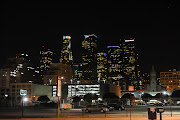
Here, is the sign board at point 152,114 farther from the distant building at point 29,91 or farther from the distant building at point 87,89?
the distant building at point 29,91

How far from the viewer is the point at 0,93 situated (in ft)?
485

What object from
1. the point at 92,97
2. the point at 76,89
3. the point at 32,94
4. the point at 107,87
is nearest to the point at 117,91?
the point at 107,87

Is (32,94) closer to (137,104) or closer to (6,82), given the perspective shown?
(6,82)

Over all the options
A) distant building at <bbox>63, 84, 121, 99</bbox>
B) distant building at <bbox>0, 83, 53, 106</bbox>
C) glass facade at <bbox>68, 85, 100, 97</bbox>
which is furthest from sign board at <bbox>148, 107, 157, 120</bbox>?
distant building at <bbox>0, 83, 53, 106</bbox>

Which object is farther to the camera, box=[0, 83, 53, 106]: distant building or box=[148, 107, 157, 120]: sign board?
box=[0, 83, 53, 106]: distant building

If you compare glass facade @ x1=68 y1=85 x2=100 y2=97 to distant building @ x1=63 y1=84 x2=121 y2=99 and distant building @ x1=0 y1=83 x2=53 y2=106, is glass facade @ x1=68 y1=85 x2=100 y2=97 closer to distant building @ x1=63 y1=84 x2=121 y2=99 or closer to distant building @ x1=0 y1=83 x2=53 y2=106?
distant building @ x1=63 y1=84 x2=121 y2=99

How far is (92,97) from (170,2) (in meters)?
95.8

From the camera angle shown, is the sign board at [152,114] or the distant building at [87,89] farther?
the distant building at [87,89]

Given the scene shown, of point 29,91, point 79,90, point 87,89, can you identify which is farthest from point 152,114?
point 29,91

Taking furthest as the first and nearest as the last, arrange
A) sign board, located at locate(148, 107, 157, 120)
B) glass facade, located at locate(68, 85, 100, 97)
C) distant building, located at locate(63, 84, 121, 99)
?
glass facade, located at locate(68, 85, 100, 97)
distant building, located at locate(63, 84, 121, 99)
sign board, located at locate(148, 107, 157, 120)

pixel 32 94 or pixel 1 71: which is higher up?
pixel 1 71

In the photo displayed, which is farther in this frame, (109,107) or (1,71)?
(1,71)

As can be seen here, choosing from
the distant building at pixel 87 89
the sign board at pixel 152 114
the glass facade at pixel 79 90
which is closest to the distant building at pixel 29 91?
the distant building at pixel 87 89

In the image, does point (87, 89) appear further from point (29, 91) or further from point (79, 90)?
point (29, 91)
